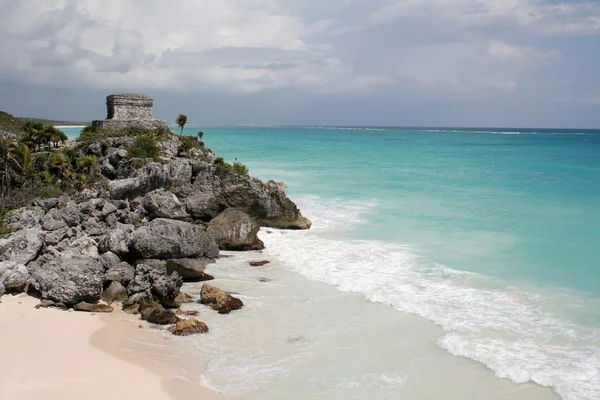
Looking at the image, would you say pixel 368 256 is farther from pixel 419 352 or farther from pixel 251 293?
pixel 419 352

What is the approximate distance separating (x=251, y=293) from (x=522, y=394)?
6636mm

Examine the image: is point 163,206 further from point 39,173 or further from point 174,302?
point 174,302

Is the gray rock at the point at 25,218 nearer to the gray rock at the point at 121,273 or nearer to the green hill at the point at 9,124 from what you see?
the gray rock at the point at 121,273

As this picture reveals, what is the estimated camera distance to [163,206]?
17750 millimetres

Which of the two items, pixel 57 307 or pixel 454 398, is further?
pixel 57 307

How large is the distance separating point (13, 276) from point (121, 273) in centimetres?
237

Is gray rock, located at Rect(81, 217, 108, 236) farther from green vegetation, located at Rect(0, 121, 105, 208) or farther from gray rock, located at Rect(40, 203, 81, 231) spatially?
green vegetation, located at Rect(0, 121, 105, 208)

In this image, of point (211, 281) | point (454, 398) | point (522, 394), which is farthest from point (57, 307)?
point (522, 394)

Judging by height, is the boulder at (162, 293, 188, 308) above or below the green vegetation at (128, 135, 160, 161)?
below

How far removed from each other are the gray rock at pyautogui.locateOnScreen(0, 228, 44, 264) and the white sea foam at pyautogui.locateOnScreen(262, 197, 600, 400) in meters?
6.86

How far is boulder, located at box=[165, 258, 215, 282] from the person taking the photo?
13781 mm

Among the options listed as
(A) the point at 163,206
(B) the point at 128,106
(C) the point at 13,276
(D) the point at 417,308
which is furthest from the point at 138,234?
(B) the point at 128,106

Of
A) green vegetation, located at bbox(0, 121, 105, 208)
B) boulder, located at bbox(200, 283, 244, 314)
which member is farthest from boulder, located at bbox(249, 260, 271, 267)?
green vegetation, located at bbox(0, 121, 105, 208)

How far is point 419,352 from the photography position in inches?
392
